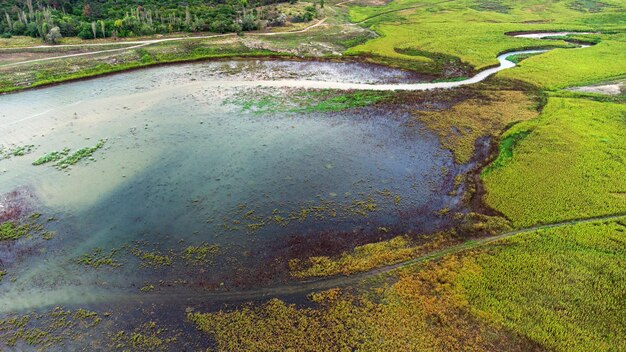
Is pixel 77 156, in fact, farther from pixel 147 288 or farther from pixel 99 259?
pixel 147 288

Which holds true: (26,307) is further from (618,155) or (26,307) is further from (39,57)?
(39,57)

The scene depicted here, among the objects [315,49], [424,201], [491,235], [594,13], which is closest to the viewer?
[491,235]

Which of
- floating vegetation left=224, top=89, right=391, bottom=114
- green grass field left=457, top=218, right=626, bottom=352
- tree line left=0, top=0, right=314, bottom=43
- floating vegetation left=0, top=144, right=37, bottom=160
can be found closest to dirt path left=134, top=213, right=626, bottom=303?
green grass field left=457, top=218, right=626, bottom=352

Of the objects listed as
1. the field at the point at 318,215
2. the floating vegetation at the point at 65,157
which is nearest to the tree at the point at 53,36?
the field at the point at 318,215

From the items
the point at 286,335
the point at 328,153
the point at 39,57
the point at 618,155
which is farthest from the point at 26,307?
the point at 39,57

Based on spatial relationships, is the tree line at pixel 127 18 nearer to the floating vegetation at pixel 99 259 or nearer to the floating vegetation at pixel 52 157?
the floating vegetation at pixel 52 157

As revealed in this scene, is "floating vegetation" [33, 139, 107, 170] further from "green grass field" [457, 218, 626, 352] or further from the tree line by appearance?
the tree line

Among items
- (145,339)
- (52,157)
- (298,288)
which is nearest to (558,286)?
(298,288)
